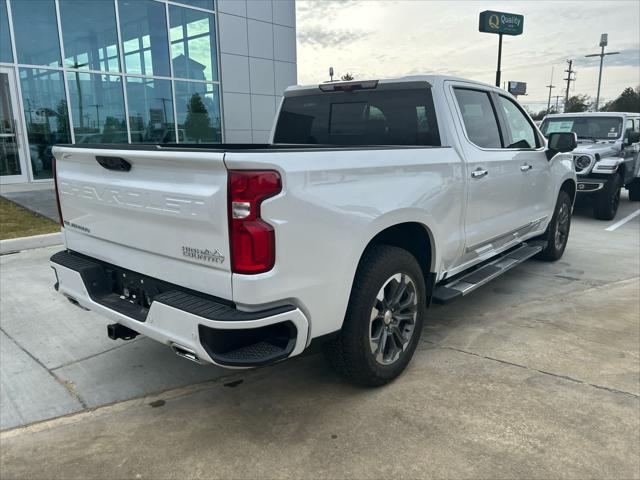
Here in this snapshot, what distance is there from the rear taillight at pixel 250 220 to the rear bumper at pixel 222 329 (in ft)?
0.74

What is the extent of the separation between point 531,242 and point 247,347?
4.20 m

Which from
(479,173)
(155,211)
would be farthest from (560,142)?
(155,211)

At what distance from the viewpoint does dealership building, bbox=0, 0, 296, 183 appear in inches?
450

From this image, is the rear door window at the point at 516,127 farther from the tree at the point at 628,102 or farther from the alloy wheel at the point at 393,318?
the tree at the point at 628,102

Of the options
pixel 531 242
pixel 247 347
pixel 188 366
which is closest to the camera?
pixel 247 347

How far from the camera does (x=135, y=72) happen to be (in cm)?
1332

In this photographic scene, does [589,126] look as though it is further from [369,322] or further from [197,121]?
[197,121]

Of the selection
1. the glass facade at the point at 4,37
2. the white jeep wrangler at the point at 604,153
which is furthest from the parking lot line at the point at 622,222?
the glass facade at the point at 4,37

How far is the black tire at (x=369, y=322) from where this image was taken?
9.36 ft

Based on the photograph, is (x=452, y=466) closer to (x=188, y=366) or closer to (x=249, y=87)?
(x=188, y=366)

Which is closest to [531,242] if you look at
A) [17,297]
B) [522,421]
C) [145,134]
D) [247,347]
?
[522,421]

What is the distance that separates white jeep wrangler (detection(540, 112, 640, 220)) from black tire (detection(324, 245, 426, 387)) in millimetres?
7347

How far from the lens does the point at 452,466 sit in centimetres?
248

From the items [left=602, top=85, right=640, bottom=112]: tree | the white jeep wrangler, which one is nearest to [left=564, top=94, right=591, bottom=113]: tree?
[left=602, top=85, right=640, bottom=112]: tree
